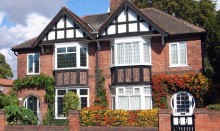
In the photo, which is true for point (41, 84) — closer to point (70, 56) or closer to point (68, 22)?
point (70, 56)

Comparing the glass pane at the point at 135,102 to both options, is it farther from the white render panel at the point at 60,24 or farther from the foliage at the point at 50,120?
the white render panel at the point at 60,24

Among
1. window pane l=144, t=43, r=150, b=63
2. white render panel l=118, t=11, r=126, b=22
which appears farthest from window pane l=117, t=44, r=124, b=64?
white render panel l=118, t=11, r=126, b=22

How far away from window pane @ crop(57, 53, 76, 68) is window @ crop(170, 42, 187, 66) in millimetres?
7865

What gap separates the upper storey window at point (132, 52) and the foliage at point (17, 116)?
7755 millimetres

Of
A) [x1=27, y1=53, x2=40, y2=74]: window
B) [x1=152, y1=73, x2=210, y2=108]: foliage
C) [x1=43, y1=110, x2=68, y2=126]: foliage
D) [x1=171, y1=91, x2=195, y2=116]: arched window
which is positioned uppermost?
[x1=27, y1=53, x2=40, y2=74]: window

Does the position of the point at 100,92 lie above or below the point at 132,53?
below

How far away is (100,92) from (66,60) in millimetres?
3901

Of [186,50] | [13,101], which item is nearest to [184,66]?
[186,50]

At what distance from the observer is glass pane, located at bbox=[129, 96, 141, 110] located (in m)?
26.5

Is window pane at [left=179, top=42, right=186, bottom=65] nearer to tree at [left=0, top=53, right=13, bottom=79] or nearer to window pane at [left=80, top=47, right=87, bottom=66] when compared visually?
window pane at [left=80, top=47, right=87, bottom=66]

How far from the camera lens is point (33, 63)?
31.1m

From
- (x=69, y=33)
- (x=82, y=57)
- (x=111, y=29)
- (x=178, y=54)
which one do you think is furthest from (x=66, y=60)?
(x=178, y=54)

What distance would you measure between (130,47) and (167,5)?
640 inches

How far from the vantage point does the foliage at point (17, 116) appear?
74.3 ft
